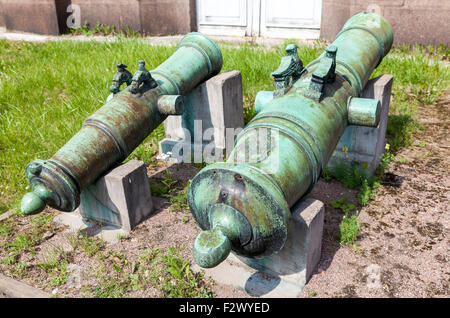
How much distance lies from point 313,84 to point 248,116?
2.35m

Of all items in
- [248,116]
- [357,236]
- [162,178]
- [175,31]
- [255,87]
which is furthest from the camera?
[175,31]

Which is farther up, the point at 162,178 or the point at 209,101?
the point at 209,101

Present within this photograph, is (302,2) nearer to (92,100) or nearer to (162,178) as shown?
(92,100)

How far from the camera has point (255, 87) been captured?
221 inches

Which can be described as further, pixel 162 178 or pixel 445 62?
pixel 445 62

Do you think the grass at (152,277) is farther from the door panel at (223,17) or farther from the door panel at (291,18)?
the door panel at (223,17)

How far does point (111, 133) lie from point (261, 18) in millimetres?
5463

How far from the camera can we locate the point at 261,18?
7828 millimetres

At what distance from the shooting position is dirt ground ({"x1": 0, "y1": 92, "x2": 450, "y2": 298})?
2670 mm

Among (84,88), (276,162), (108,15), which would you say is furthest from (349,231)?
(108,15)

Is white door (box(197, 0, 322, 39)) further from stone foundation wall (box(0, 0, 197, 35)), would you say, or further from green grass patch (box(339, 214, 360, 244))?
green grass patch (box(339, 214, 360, 244))

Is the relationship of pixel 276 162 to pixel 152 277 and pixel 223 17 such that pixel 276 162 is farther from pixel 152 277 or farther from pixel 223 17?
pixel 223 17

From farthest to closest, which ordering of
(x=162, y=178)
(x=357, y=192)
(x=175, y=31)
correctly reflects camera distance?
(x=175, y=31) < (x=162, y=178) < (x=357, y=192)

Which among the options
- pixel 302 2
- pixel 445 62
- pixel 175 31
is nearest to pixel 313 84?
pixel 445 62
